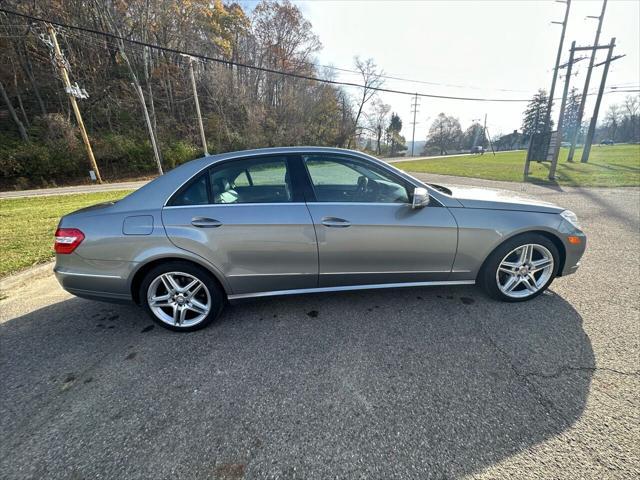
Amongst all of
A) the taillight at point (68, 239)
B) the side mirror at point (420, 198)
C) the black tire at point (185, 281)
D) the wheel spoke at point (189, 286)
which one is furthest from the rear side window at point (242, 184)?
the side mirror at point (420, 198)

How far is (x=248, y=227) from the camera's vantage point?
2.45 metres

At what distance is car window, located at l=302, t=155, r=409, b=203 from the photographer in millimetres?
2656

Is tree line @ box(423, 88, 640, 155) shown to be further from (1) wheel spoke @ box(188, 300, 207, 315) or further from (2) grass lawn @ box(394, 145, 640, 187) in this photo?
(1) wheel spoke @ box(188, 300, 207, 315)

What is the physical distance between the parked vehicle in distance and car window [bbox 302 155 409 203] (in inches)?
0.5

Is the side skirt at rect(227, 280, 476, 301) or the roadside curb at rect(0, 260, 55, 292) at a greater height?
the side skirt at rect(227, 280, 476, 301)

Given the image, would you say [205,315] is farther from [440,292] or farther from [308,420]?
[440,292]

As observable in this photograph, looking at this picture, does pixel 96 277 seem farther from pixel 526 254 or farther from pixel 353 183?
pixel 526 254

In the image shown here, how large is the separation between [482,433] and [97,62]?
107 ft

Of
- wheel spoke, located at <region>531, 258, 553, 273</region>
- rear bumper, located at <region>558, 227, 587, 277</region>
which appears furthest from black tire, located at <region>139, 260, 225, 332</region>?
rear bumper, located at <region>558, 227, 587, 277</region>

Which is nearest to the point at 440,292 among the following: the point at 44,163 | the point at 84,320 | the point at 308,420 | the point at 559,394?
the point at 559,394

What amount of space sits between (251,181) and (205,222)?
64 cm

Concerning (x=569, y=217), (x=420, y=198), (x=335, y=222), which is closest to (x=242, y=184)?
(x=335, y=222)

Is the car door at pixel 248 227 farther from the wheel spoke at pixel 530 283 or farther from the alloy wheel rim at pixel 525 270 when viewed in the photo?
the wheel spoke at pixel 530 283

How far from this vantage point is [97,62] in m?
22.8
